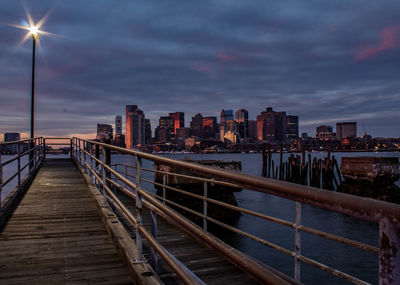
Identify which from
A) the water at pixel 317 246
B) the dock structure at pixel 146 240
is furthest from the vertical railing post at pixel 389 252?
the water at pixel 317 246

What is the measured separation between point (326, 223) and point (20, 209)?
1918 cm

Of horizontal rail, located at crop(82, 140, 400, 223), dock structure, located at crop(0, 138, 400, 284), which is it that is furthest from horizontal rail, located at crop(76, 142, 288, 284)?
horizontal rail, located at crop(82, 140, 400, 223)

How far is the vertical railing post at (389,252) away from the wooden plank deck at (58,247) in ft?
10.3

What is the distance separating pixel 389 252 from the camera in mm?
864

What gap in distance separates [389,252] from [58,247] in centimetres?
476

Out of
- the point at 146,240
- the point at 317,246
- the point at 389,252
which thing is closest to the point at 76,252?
the point at 146,240

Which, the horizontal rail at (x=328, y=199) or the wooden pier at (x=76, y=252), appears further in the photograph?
the wooden pier at (x=76, y=252)

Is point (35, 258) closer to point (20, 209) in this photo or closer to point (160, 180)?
point (20, 209)

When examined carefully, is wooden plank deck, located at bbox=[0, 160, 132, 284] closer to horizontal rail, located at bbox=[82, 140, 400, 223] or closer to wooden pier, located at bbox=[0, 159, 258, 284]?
wooden pier, located at bbox=[0, 159, 258, 284]

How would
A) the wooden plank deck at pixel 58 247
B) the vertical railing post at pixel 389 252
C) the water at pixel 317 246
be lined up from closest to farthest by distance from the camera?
1. the vertical railing post at pixel 389 252
2. the wooden plank deck at pixel 58 247
3. the water at pixel 317 246

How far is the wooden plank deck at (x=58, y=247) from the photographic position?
3641mm

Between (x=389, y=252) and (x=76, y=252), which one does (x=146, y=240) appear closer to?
(x=76, y=252)

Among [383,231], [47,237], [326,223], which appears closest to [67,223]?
[47,237]

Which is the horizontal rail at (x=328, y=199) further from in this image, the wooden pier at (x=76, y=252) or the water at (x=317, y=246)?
the water at (x=317, y=246)
